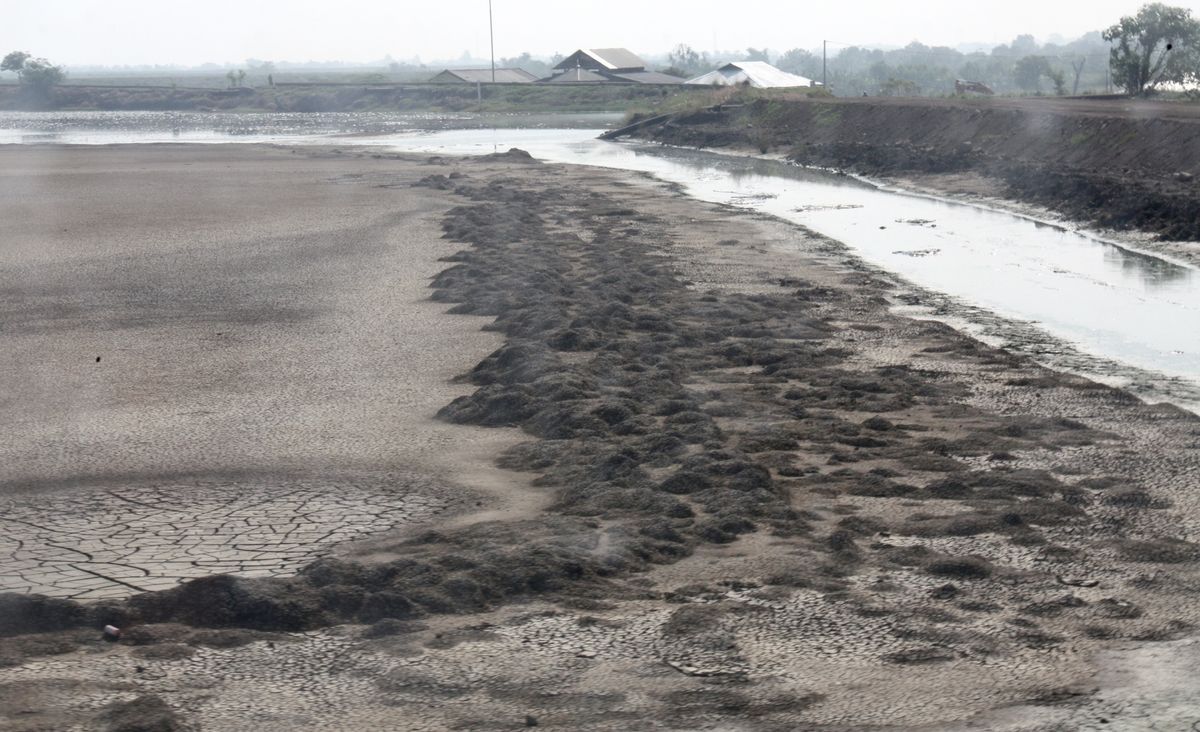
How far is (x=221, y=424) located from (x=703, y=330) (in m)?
6.03

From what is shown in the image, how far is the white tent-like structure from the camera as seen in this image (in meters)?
89.6

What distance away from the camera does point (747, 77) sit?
90.4 meters

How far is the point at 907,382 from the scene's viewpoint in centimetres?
1334

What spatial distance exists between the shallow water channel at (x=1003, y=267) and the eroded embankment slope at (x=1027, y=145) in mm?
1449

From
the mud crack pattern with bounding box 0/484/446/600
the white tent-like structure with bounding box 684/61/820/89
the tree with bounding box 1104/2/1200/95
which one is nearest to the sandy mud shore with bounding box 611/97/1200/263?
the tree with bounding box 1104/2/1200/95

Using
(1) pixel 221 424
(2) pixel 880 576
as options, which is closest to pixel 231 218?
(1) pixel 221 424

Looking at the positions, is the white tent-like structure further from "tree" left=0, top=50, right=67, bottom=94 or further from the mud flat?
the mud flat

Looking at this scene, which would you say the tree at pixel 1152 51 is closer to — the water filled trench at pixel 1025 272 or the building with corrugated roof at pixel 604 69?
the water filled trench at pixel 1025 272

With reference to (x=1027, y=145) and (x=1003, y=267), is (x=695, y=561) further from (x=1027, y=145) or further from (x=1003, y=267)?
(x=1027, y=145)

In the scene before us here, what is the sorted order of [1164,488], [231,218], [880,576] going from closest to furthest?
[880,576], [1164,488], [231,218]

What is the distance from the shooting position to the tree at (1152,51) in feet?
190

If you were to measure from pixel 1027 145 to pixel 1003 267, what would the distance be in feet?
61.0

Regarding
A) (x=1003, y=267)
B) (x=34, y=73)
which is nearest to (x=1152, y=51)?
(x=1003, y=267)

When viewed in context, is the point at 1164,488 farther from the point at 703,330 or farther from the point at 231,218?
the point at 231,218
